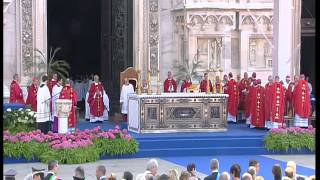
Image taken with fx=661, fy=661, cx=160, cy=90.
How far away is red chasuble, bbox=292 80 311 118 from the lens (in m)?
16.6

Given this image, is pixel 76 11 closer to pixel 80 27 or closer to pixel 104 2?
pixel 80 27

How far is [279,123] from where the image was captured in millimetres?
16391

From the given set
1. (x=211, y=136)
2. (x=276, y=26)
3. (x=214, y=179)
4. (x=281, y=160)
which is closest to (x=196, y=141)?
(x=211, y=136)

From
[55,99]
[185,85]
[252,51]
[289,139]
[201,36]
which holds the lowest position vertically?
[289,139]

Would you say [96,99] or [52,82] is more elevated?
[52,82]

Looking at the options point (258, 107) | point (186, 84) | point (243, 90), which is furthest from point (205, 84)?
point (258, 107)

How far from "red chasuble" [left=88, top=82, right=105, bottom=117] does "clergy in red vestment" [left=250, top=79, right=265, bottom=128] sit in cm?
425

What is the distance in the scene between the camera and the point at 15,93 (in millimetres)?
17156

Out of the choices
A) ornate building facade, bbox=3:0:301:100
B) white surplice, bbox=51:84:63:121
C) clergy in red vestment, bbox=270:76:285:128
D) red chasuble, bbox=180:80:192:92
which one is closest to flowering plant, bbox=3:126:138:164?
Answer: white surplice, bbox=51:84:63:121

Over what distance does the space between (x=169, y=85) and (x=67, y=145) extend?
6014mm

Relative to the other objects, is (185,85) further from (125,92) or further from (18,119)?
(18,119)

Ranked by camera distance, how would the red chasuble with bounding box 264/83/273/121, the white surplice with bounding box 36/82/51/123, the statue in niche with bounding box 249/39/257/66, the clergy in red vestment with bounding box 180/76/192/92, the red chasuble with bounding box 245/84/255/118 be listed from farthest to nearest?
the statue in niche with bounding box 249/39/257/66
the clergy in red vestment with bounding box 180/76/192/92
the red chasuble with bounding box 245/84/255/118
the red chasuble with bounding box 264/83/273/121
the white surplice with bounding box 36/82/51/123

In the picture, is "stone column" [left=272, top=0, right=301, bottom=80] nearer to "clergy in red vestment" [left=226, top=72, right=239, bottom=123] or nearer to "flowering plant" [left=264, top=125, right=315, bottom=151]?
"clergy in red vestment" [left=226, top=72, right=239, bottom=123]

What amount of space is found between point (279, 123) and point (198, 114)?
2.06 m
